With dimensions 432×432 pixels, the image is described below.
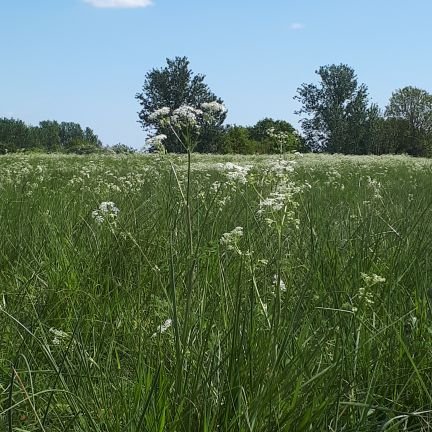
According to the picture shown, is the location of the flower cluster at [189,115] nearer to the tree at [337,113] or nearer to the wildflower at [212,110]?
the wildflower at [212,110]

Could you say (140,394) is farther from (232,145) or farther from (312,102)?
(312,102)

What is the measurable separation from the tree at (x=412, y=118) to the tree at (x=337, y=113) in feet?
10.5

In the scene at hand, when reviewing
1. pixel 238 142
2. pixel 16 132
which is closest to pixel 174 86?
pixel 238 142

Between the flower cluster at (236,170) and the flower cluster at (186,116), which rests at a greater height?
the flower cluster at (186,116)

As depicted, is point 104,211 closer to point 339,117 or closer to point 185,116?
point 185,116

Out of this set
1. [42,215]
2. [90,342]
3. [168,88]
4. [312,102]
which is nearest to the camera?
[90,342]

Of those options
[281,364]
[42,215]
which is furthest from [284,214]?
[42,215]

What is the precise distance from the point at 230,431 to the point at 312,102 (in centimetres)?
8974

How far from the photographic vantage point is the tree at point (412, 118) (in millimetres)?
79500

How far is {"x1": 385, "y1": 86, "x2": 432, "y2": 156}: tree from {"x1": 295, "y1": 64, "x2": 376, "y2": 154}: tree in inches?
126

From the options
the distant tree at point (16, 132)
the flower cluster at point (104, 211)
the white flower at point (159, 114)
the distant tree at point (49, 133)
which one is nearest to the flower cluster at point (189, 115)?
the white flower at point (159, 114)

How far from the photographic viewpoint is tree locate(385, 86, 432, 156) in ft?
261

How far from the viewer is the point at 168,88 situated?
244 feet

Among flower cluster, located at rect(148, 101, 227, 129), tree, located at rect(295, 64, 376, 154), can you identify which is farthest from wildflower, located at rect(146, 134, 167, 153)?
tree, located at rect(295, 64, 376, 154)
